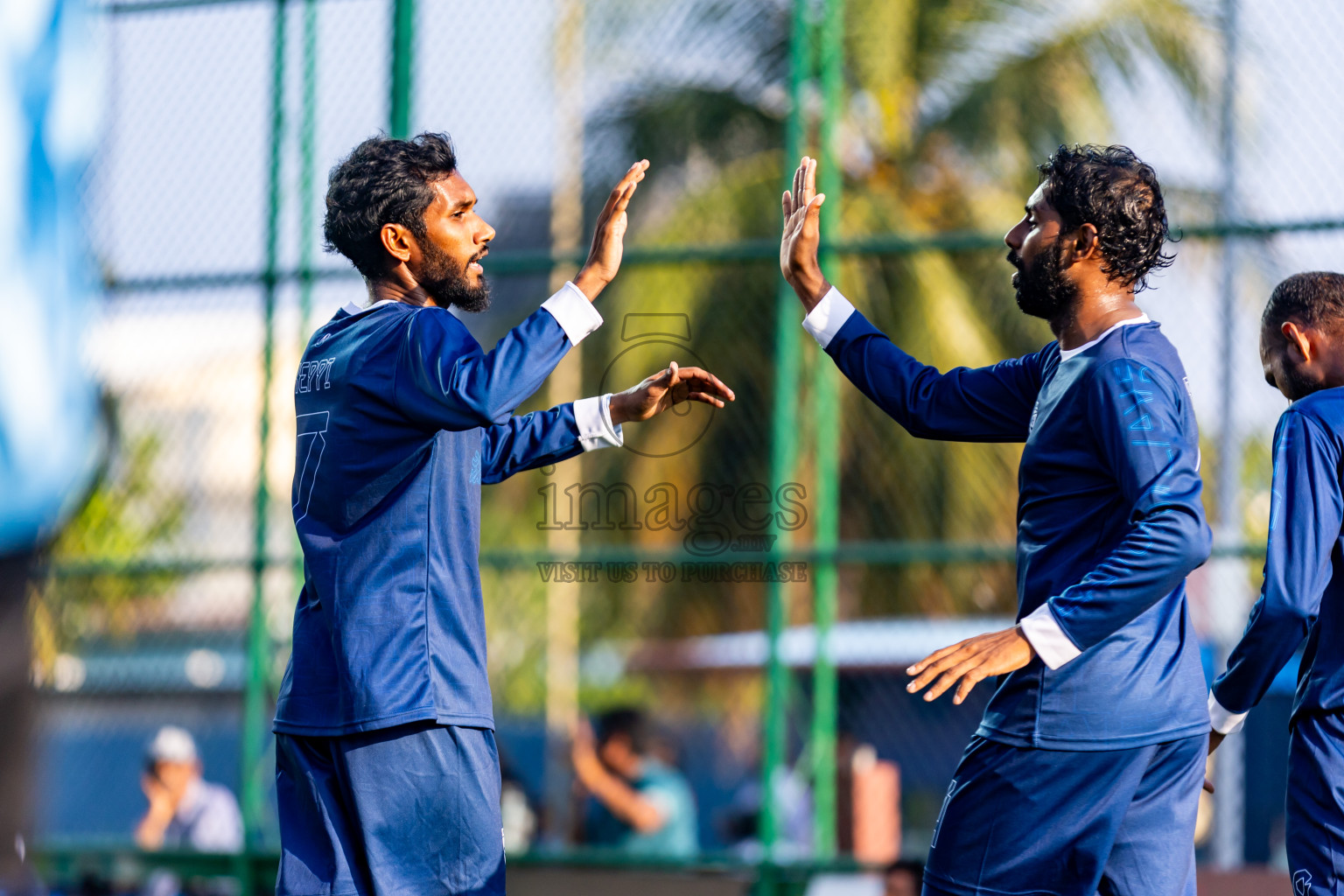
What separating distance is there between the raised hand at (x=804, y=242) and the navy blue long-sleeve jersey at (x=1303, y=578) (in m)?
1.13

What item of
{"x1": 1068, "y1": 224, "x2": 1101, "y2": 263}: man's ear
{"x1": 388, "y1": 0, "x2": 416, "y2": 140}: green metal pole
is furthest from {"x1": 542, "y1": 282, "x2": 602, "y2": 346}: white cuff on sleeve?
{"x1": 388, "y1": 0, "x2": 416, "y2": 140}: green metal pole

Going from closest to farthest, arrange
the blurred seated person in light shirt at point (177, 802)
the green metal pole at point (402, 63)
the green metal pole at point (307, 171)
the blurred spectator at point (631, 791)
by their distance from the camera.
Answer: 1. the green metal pole at point (402, 63)
2. the green metal pole at point (307, 171)
3. the blurred seated person in light shirt at point (177, 802)
4. the blurred spectator at point (631, 791)

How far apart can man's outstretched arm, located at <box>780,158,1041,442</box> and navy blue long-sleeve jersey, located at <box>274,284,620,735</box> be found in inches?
26.7

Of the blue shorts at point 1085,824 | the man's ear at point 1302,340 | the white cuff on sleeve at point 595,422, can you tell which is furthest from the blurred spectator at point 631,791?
the man's ear at point 1302,340

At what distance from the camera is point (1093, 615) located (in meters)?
2.68

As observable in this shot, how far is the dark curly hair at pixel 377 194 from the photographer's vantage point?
3295 mm

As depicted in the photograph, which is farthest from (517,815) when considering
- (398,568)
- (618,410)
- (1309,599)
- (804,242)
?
(1309,599)

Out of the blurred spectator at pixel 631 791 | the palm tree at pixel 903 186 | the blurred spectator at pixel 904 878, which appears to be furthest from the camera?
the palm tree at pixel 903 186

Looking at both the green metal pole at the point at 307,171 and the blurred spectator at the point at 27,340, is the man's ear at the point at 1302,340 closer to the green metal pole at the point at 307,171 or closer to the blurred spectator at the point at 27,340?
the blurred spectator at the point at 27,340

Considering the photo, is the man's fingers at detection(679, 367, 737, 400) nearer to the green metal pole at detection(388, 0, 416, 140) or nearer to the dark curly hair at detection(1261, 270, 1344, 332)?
the dark curly hair at detection(1261, 270, 1344, 332)

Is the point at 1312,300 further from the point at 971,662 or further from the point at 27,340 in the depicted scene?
the point at 27,340

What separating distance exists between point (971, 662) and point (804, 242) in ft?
4.17

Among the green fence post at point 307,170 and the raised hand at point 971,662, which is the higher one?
the green fence post at point 307,170

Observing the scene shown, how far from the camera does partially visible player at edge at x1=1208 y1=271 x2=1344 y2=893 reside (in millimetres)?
3066
